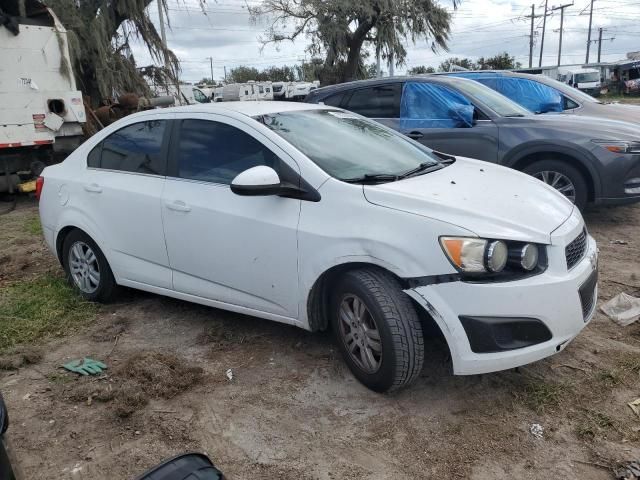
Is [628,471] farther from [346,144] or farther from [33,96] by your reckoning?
[33,96]

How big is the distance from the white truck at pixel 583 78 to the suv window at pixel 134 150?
40494 millimetres

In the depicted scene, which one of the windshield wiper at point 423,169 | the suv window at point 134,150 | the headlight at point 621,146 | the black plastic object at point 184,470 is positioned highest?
the suv window at point 134,150

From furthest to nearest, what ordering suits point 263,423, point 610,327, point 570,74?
point 570,74
point 610,327
point 263,423

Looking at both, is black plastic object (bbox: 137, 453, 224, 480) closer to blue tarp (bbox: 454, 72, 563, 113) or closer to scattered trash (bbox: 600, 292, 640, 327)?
scattered trash (bbox: 600, 292, 640, 327)

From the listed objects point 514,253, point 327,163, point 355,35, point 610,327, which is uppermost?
point 355,35

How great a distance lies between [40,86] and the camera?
9.16 m

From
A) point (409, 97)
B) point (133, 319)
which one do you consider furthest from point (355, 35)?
point (133, 319)

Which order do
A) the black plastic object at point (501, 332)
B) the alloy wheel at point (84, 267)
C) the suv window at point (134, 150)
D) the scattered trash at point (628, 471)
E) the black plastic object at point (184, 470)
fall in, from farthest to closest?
1. the alloy wheel at point (84, 267)
2. the suv window at point (134, 150)
3. the black plastic object at point (501, 332)
4. the scattered trash at point (628, 471)
5. the black plastic object at point (184, 470)

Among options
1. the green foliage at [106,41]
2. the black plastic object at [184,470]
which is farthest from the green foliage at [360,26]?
the black plastic object at [184,470]

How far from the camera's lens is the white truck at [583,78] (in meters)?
39.4

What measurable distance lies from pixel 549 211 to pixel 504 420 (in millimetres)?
1173

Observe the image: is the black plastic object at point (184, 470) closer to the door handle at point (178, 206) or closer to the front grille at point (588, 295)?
the front grille at point (588, 295)

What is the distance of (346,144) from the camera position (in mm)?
3711

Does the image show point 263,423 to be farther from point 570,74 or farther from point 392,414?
point 570,74
